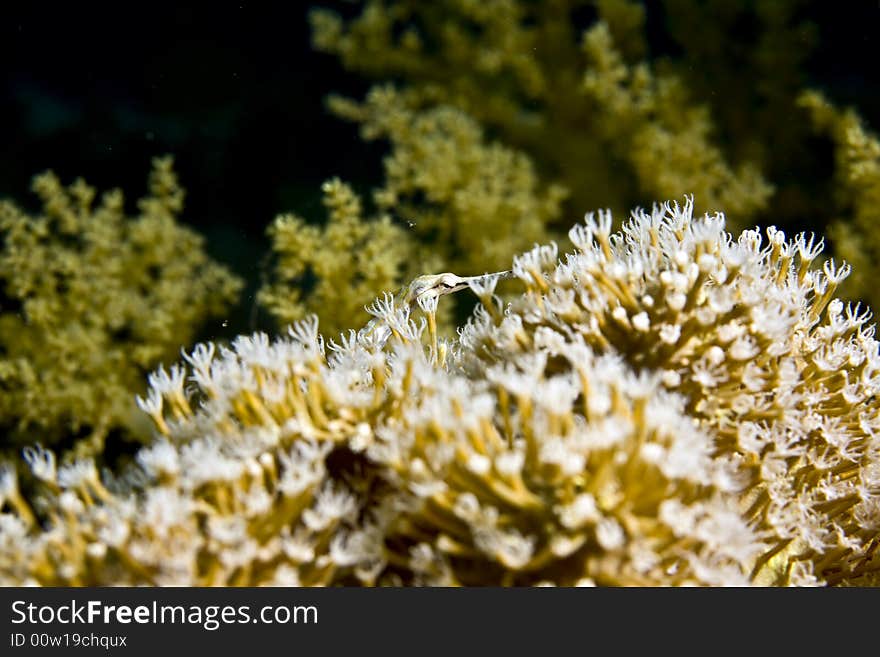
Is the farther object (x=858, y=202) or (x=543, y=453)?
(x=858, y=202)

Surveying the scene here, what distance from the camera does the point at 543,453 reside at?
3.99 feet

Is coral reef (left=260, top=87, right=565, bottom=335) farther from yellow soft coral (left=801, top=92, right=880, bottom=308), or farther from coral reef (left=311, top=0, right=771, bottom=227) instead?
yellow soft coral (left=801, top=92, right=880, bottom=308)

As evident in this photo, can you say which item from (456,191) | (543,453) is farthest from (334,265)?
Answer: (543,453)

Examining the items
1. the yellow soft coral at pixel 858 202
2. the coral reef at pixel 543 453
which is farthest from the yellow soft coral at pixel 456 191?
the coral reef at pixel 543 453

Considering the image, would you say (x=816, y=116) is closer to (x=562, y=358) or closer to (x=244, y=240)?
(x=562, y=358)

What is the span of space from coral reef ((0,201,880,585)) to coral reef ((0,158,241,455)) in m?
1.21

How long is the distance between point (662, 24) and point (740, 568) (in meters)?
3.16

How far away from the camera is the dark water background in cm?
350

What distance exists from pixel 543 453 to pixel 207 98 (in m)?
3.27

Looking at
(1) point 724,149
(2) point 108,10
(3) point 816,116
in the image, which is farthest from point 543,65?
(2) point 108,10

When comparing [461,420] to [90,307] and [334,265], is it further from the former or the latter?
[90,307]

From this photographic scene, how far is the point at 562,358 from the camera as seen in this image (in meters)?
1.54

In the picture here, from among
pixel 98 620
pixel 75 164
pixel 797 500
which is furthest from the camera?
pixel 75 164

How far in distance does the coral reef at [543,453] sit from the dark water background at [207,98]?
78.4 inches
